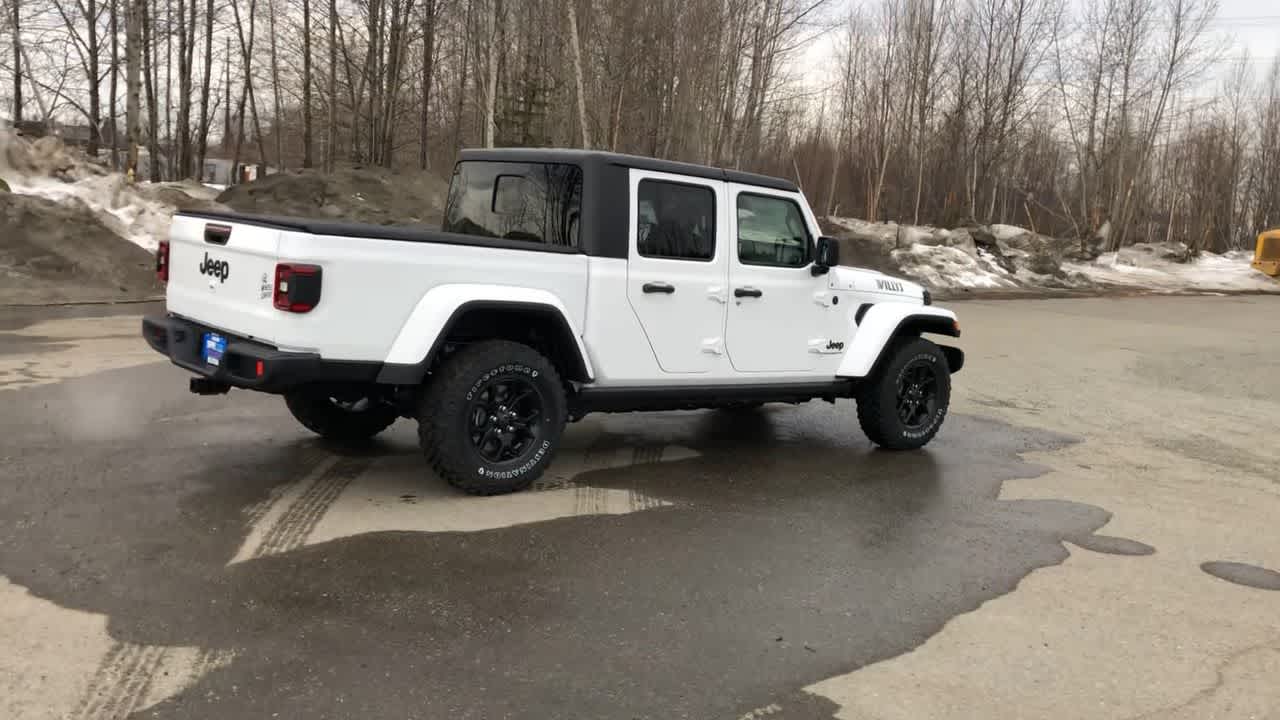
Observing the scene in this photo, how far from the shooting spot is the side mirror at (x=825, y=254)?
7.02 metres

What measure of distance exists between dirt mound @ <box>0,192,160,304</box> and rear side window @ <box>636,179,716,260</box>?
38.2ft

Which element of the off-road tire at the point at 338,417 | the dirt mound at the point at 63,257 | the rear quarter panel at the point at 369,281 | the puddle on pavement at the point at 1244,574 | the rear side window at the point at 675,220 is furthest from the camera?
the dirt mound at the point at 63,257

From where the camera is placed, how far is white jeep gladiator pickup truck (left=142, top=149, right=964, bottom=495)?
17.1 feet

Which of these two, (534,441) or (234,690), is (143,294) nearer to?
(534,441)

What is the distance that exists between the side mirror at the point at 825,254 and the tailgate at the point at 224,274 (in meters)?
3.54

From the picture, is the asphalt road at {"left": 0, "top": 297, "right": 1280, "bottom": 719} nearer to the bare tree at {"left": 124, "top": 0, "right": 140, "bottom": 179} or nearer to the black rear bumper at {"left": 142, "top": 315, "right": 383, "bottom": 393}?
the black rear bumper at {"left": 142, "top": 315, "right": 383, "bottom": 393}

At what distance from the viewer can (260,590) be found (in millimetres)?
4336

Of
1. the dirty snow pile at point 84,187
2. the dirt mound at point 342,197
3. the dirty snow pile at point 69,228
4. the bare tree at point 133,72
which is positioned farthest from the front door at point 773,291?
the bare tree at point 133,72

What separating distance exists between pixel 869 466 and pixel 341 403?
141 inches

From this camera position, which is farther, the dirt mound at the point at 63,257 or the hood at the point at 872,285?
the dirt mound at the point at 63,257

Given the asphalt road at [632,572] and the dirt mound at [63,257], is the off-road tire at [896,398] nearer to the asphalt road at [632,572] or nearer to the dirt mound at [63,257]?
the asphalt road at [632,572]

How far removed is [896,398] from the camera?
7.58 m

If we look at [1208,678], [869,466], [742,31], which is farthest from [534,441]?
[742,31]

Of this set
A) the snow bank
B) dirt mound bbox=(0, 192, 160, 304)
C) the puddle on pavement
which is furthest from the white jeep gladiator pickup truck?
the snow bank
